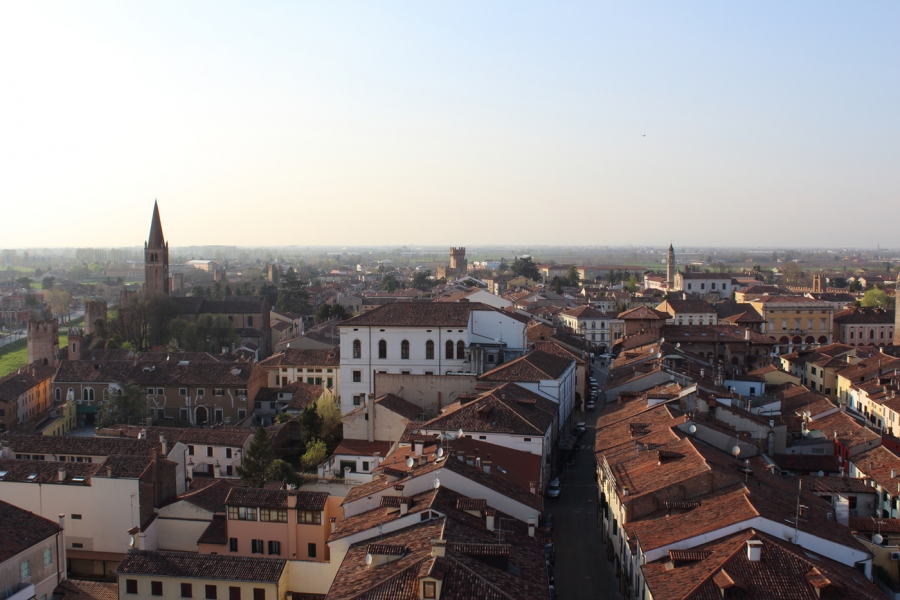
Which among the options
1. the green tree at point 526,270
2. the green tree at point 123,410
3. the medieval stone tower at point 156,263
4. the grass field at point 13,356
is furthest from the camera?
the green tree at point 526,270

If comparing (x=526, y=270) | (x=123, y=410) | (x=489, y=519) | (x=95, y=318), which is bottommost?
(x=123, y=410)

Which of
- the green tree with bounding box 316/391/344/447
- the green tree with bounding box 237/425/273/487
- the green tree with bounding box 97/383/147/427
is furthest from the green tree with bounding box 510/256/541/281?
the green tree with bounding box 237/425/273/487

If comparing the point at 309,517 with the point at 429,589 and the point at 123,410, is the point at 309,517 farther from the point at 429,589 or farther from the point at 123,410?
the point at 123,410

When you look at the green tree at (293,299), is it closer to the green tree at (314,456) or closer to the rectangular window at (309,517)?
the green tree at (314,456)

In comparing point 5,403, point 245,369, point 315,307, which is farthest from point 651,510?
point 315,307

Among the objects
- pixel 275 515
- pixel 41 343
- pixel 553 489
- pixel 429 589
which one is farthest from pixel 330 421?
pixel 41 343

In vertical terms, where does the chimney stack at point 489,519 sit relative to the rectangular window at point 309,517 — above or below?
above

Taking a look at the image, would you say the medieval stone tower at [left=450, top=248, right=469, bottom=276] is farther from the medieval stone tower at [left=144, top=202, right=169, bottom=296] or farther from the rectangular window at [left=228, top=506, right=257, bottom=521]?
the rectangular window at [left=228, top=506, right=257, bottom=521]

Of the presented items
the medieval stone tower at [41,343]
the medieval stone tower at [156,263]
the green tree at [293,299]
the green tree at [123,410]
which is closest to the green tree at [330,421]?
→ the green tree at [123,410]
